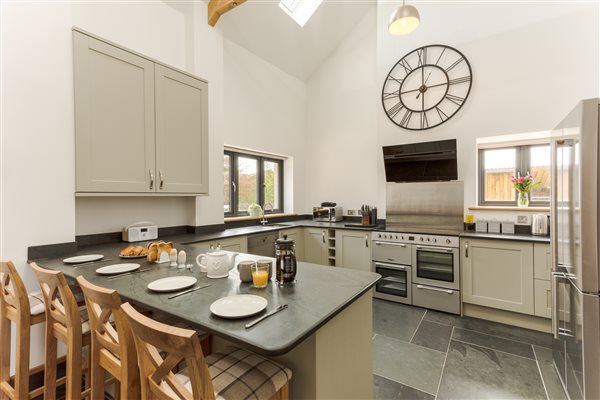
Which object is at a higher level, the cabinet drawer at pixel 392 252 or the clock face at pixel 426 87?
the clock face at pixel 426 87

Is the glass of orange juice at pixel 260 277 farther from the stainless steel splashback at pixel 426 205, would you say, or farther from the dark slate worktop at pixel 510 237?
the stainless steel splashback at pixel 426 205

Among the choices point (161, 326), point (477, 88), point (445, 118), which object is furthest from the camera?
point (445, 118)

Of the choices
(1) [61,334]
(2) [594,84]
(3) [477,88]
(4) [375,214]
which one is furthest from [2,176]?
(2) [594,84]

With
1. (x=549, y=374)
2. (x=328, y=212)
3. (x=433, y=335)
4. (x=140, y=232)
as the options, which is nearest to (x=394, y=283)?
(x=433, y=335)

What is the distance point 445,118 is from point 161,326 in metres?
3.61

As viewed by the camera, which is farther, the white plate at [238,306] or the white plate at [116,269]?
the white plate at [116,269]

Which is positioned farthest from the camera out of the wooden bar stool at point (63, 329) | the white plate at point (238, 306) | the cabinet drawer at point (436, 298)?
the cabinet drawer at point (436, 298)

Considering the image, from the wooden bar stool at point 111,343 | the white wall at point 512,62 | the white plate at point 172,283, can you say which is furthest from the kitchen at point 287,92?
the white plate at point 172,283

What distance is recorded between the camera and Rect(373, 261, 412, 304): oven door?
9.96 ft

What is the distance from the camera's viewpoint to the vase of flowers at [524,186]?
2.89m

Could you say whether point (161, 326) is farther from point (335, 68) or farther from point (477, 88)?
point (335, 68)

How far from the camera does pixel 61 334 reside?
49.6 inches

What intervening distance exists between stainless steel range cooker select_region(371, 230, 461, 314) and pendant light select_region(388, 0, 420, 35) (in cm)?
202

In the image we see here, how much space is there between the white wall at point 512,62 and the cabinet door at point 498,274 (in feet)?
2.29
